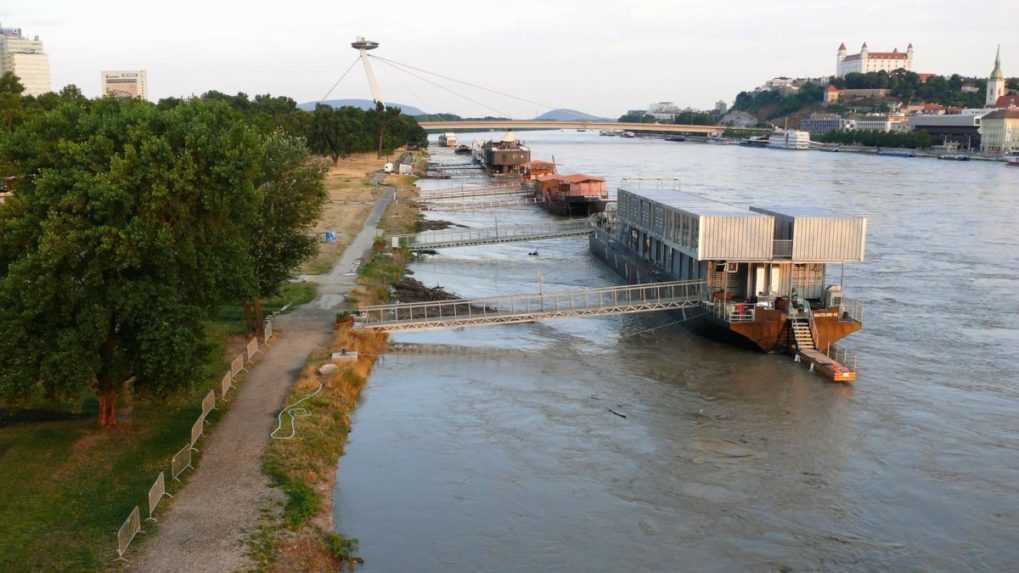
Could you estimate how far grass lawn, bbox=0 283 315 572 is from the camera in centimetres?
1639

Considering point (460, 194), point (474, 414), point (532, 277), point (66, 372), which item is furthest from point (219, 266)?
point (460, 194)

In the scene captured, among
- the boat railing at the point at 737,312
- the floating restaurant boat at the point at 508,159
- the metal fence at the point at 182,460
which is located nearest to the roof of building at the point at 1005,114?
the floating restaurant boat at the point at 508,159

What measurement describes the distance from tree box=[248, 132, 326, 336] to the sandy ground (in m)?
8.55

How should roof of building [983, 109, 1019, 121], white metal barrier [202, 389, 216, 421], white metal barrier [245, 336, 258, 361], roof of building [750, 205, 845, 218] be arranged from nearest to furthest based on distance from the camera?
white metal barrier [202, 389, 216, 421], white metal barrier [245, 336, 258, 361], roof of building [750, 205, 845, 218], roof of building [983, 109, 1019, 121]

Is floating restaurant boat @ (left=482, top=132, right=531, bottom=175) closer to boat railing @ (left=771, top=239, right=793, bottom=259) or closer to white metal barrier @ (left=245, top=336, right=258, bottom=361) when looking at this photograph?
boat railing @ (left=771, top=239, right=793, bottom=259)

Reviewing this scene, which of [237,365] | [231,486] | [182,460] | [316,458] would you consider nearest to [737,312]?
[237,365]

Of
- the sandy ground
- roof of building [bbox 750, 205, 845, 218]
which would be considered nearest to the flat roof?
roof of building [bbox 750, 205, 845, 218]

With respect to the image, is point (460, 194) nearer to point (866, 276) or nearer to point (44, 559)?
point (866, 276)

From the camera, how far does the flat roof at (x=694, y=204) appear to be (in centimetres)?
3528

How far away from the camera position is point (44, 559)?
1603cm

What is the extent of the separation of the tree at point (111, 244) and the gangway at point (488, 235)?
1214 inches

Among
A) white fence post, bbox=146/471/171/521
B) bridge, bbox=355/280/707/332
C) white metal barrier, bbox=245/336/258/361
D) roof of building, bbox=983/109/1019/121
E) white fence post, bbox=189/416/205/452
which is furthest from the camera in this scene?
roof of building, bbox=983/109/1019/121

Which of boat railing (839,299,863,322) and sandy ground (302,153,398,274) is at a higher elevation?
boat railing (839,299,863,322)

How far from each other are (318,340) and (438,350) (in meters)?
4.43
